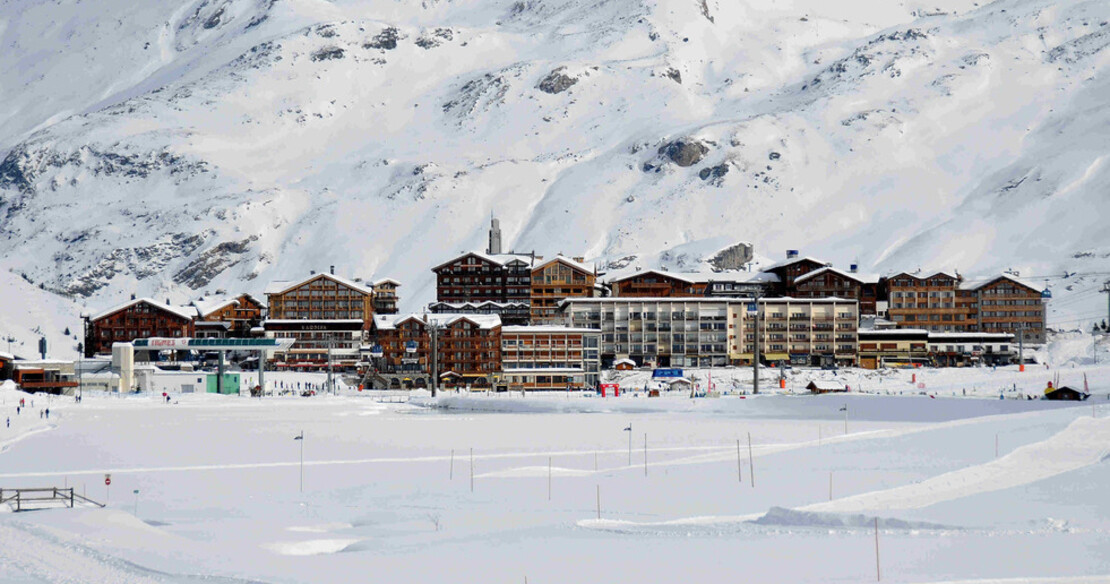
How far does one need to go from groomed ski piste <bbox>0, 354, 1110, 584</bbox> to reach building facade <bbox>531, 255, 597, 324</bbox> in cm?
10884

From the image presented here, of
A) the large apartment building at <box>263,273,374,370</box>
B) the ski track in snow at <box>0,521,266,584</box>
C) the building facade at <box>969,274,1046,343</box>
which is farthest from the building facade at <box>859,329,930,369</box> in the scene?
the ski track in snow at <box>0,521,266,584</box>

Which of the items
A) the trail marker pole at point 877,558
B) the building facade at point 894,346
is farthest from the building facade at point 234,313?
the trail marker pole at point 877,558

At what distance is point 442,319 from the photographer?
6068 inches

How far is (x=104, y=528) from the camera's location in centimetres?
3866

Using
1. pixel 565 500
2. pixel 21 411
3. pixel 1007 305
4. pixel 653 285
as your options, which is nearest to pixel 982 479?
pixel 565 500

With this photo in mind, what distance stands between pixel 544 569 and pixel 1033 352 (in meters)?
146

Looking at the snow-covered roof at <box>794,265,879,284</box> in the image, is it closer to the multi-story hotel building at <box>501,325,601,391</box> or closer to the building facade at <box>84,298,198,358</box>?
the multi-story hotel building at <box>501,325,601,391</box>

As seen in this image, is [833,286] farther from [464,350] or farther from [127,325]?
[127,325]

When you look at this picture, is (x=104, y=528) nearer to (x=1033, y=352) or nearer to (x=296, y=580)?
(x=296, y=580)

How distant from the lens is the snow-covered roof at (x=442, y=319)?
15025cm

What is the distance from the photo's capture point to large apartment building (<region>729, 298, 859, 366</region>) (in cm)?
16512

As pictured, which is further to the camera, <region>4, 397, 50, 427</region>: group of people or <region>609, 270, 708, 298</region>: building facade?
<region>609, 270, 708, 298</region>: building facade

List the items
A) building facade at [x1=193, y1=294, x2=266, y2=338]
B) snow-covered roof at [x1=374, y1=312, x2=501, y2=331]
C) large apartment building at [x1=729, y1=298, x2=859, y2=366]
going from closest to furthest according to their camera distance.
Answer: snow-covered roof at [x1=374, y1=312, x2=501, y2=331]
large apartment building at [x1=729, y1=298, x2=859, y2=366]
building facade at [x1=193, y1=294, x2=266, y2=338]

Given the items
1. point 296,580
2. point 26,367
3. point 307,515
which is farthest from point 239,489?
point 26,367
